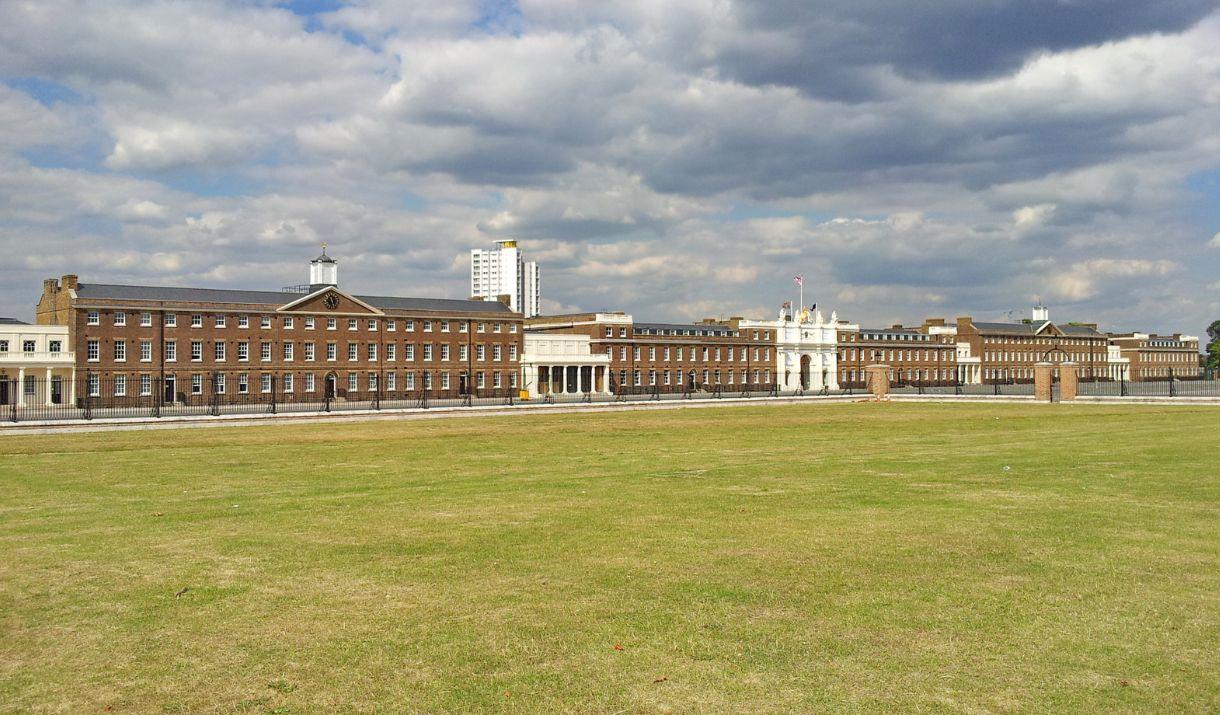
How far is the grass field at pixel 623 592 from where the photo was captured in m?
6.70

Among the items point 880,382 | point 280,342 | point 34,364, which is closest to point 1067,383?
point 880,382

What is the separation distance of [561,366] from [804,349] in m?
40.6

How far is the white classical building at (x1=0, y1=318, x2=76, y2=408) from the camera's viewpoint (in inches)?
2581

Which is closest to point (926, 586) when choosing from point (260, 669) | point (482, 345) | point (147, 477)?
point (260, 669)

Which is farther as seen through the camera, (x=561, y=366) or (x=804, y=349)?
(x=804, y=349)

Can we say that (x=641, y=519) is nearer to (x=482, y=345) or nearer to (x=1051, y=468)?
(x=1051, y=468)

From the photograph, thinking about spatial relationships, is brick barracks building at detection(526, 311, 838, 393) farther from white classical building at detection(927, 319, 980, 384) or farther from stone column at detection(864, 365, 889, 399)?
stone column at detection(864, 365, 889, 399)

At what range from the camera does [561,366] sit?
→ 318ft

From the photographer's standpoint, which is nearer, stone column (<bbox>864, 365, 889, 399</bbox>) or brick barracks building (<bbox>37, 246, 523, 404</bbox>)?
brick barracks building (<bbox>37, 246, 523, 404</bbox>)

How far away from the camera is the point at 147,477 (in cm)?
2047

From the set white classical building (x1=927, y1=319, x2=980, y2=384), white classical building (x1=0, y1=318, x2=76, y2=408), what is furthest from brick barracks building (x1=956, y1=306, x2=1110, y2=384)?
white classical building (x1=0, y1=318, x2=76, y2=408)

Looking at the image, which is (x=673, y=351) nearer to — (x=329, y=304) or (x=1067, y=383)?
(x=329, y=304)

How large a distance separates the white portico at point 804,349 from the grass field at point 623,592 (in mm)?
101212

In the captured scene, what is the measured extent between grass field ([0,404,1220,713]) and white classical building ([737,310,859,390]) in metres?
101
